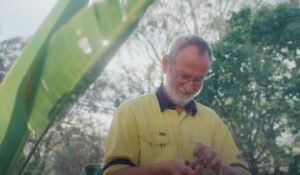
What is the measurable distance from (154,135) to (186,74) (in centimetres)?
29

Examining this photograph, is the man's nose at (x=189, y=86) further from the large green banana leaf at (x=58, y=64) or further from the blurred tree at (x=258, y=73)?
the blurred tree at (x=258, y=73)

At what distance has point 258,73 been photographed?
1273 cm

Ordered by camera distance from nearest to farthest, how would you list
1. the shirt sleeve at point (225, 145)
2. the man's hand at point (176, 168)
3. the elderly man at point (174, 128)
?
the man's hand at point (176, 168) → the elderly man at point (174, 128) → the shirt sleeve at point (225, 145)

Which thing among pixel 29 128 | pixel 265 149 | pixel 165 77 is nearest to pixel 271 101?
pixel 265 149

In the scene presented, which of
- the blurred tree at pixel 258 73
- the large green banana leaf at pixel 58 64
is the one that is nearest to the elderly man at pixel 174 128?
the large green banana leaf at pixel 58 64

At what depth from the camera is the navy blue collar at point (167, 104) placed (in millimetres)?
2104

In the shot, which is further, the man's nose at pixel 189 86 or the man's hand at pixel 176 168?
the man's nose at pixel 189 86

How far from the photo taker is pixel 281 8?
41.9ft

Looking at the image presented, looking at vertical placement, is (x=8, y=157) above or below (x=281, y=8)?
below

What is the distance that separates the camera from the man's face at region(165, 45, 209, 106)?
6.72ft

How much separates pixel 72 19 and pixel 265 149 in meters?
13.4

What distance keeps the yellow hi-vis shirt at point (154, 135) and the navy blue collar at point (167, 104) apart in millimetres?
13

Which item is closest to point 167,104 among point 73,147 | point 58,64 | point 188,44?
point 188,44

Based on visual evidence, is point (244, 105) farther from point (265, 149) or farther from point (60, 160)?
point (60, 160)
